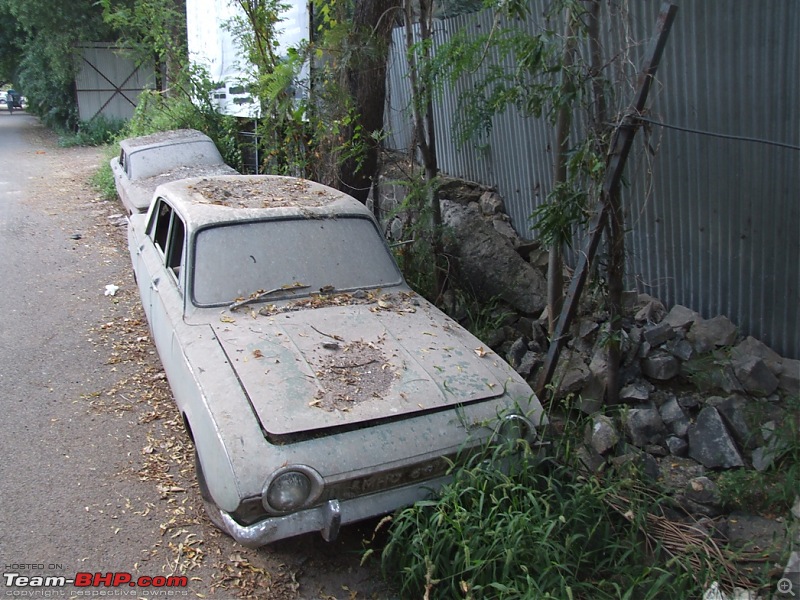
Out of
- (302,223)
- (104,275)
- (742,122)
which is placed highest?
(742,122)

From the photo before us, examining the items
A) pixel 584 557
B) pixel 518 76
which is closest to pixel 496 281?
pixel 518 76

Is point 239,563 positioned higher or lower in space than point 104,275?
lower

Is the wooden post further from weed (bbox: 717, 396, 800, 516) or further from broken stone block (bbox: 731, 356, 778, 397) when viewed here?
weed (bbox: 717, 396, 800, 516)

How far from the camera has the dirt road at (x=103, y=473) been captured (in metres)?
3.49

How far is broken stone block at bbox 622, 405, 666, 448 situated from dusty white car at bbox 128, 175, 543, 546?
0.90m

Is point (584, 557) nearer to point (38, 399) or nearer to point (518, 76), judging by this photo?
point (518, 76)

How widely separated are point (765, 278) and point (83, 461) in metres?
4.40

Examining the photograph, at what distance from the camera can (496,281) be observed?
20.2ft

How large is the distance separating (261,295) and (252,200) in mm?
1058

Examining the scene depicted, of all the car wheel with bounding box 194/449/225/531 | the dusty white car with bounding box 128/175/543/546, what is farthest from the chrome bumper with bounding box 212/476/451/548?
the car wheel with bounding box 194/449/225/531

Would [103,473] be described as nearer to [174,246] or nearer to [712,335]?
[174,246]

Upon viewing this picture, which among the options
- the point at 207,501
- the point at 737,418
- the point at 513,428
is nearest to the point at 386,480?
the point at 513,428

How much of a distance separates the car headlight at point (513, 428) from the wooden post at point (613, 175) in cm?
85

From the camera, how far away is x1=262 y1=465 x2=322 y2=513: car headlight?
3.16 m
